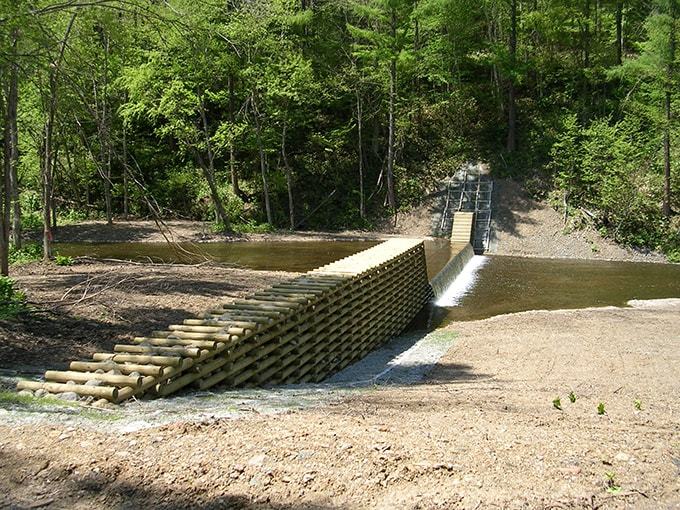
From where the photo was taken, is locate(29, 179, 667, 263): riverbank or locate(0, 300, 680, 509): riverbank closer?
locate(0, 300, 680, 509): riverbank

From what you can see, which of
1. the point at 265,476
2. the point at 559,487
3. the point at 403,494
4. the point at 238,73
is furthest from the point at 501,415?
the point at 238,73

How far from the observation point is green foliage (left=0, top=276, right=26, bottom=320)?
8164mm

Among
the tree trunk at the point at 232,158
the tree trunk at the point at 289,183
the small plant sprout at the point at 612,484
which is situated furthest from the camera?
the tree trunk at the point at 289,183

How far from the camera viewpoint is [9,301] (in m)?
8.54

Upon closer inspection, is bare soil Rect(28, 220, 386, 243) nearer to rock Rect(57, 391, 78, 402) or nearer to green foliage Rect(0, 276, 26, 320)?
green foliage Rect(0, 276, 26, 320)

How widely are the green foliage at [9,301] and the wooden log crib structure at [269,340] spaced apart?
2.00 m

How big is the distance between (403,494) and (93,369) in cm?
340

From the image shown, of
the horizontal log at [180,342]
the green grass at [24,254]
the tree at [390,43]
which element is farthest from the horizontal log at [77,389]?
the tree at [390,43]

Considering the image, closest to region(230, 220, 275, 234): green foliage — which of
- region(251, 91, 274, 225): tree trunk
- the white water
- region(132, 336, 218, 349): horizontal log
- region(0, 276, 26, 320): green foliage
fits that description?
region(251, 91, 274, 225): tree trunk

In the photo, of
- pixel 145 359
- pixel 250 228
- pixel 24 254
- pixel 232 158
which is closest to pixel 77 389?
pixel 145 359

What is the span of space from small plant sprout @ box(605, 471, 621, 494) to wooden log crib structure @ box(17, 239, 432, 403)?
12.1ft

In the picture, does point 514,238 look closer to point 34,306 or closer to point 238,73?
point 238,73

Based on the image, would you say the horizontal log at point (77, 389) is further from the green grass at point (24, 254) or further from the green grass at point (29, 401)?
the green grass at point (24, 254)

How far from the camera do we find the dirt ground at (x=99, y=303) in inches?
295
